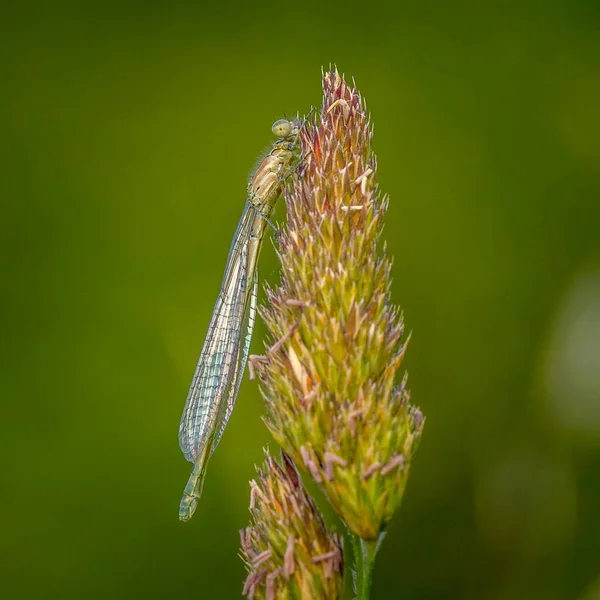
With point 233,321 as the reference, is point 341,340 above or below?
above

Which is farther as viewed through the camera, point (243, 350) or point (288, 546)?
point (243, 350)

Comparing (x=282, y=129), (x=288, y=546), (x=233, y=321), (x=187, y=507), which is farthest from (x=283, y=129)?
(x=288, y=546)

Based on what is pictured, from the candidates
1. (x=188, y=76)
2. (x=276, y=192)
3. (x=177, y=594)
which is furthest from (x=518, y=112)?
(x=177, y=594)

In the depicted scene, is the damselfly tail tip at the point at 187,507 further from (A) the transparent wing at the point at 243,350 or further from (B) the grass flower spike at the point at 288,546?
(B) the grass flower spike at the point at 288,546

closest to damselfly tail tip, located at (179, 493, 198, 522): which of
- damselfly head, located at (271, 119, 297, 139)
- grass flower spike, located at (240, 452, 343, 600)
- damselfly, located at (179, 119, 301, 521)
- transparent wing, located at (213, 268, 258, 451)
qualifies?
damselfly, located at (179, 119, 301, 521)

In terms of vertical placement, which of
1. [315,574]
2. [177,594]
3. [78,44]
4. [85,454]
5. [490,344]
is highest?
[78,44]

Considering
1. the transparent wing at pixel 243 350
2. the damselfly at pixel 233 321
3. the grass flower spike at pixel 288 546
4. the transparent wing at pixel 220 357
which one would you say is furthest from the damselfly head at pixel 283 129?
the grass flower spike at pixel 288 546

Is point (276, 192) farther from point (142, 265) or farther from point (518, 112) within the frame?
point (518, 112)

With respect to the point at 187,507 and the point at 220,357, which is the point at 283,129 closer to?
the point at 220,357
